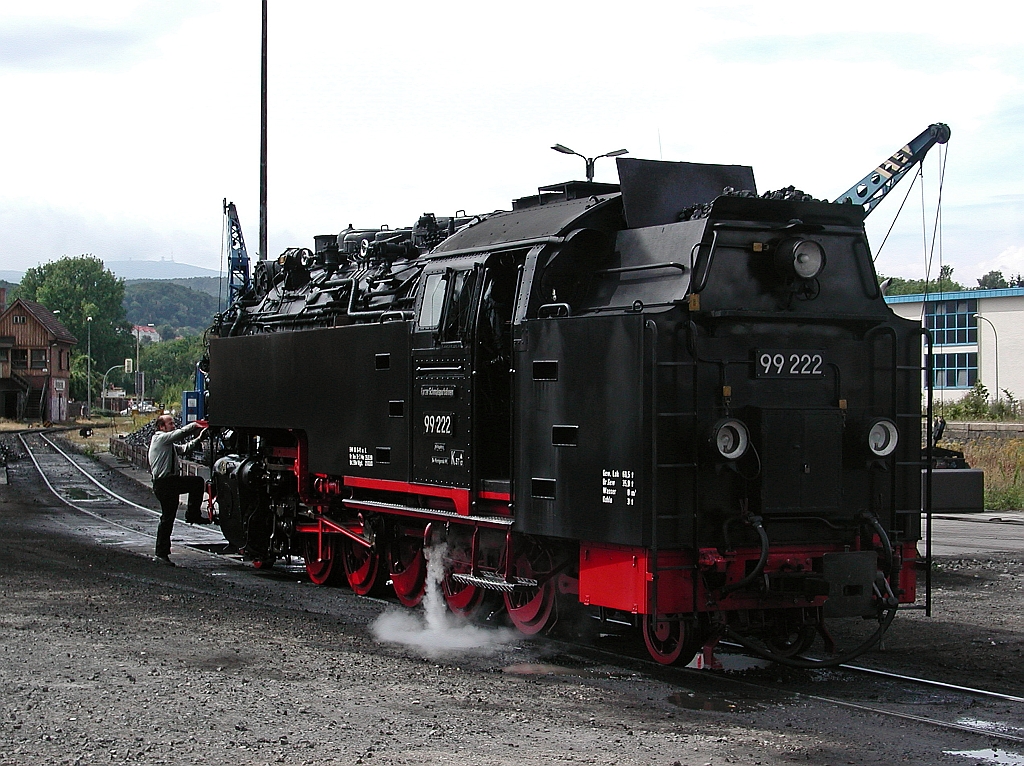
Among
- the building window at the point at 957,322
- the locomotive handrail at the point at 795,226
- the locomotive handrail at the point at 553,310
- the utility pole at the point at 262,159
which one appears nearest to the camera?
the locomotive handrail at the point at 795,226

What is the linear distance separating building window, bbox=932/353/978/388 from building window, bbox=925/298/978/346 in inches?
27.6

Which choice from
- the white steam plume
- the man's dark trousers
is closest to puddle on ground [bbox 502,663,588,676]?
the white steam plume

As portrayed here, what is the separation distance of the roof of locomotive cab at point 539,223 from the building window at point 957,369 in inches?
2121

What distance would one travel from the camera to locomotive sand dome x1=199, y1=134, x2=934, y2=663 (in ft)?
27.2

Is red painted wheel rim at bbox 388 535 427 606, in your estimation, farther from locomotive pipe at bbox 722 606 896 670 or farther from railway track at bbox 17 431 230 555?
railway track at bbox 17 431 230 555

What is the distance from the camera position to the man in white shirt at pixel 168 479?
15.4 metres

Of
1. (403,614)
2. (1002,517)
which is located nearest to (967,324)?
(1002,517)

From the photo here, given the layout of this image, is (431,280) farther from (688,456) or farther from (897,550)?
(897,550)

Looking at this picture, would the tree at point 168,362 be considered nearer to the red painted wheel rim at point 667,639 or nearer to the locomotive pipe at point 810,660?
the red painted wheel rim at point 667,639

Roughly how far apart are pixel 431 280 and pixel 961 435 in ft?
110

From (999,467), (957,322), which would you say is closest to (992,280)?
(957,322)

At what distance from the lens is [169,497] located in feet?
51.5

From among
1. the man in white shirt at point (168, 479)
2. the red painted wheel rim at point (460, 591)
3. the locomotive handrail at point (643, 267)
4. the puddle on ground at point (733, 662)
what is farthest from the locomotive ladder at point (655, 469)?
the man in white shirt at point (168, 479)

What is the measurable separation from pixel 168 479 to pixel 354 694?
8.55m
